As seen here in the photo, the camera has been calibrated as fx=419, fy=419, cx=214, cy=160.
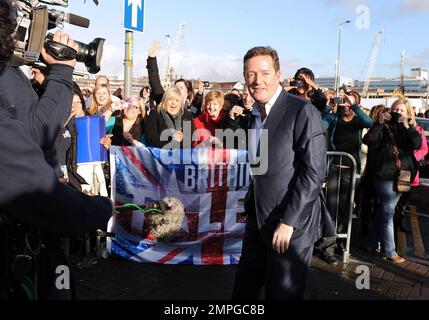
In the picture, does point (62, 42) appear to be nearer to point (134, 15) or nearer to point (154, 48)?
point (154, 48)

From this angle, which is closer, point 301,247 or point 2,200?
point 2,200

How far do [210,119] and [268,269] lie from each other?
3307 mm

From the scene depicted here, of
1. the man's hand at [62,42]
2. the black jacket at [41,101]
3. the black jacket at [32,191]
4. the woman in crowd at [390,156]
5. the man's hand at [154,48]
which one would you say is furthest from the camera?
the man's hand at [154,48]

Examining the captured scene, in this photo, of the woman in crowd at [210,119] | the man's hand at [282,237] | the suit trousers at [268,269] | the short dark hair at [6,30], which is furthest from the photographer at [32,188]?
the woman in crowd at [210,119]

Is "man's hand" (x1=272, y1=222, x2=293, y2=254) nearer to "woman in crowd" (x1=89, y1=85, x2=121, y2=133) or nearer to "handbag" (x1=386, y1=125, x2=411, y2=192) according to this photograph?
"handbag" (x1=386, y1=125, x2=411, y2=192)

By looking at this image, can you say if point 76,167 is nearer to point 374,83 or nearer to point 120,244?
point 120,244

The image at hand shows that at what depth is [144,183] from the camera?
479cm

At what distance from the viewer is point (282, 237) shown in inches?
98.5

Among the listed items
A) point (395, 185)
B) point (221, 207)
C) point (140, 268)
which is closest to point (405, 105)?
point (395, 185)

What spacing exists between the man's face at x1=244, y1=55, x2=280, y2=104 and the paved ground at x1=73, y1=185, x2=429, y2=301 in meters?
2.07

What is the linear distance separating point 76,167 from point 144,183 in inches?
30.4

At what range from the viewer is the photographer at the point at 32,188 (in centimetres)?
133

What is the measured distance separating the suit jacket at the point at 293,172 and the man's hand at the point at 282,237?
0.04 m

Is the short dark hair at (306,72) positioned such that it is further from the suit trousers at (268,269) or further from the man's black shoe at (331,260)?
the suit trousers at (268,269)
